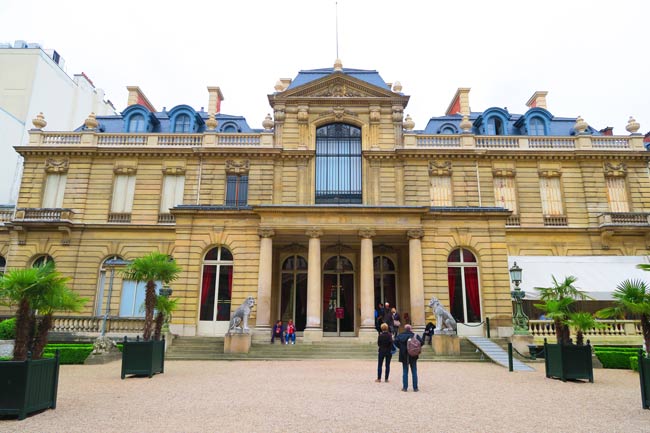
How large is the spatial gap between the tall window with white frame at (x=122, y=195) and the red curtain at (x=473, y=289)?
19.6 meters

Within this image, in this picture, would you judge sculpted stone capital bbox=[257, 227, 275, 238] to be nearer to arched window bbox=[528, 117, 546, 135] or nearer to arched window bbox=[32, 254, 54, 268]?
arched window bbox=[32, 254, 54, 268]

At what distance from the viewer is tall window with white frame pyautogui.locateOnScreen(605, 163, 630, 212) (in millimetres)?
26375

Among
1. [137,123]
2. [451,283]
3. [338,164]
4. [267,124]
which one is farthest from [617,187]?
[137,123]

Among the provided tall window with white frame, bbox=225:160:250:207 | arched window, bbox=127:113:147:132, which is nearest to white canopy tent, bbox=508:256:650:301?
tall window with white frame, bbox=225:160:250:207

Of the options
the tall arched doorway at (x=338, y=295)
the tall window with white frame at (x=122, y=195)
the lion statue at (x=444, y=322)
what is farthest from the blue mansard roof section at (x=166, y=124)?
the lion statue at (x=444, y=322)

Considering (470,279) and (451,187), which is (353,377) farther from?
(451,187)

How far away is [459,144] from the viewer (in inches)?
1056

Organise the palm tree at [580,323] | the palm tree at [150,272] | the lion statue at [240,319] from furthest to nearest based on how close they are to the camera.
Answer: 1. the lion statue at [240,319]
2. the palm tree at [150,272]
3. the palm tree at [580,323]

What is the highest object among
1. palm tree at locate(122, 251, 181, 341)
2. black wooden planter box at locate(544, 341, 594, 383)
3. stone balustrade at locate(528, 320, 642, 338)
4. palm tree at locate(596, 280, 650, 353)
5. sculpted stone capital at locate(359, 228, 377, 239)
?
sculpted stone capital at locate(359, 228, 377, 239)

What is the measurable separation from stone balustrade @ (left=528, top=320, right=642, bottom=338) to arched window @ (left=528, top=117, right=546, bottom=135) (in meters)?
13.5

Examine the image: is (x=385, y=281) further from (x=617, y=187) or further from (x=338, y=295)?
(x=617, y=187)

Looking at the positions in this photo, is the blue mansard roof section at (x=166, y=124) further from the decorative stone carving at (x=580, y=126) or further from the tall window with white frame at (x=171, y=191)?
the decorative stone carving at (x=580, y=126)

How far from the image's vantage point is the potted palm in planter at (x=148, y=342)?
1193cm

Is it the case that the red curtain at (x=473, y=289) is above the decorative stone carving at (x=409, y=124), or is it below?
below
